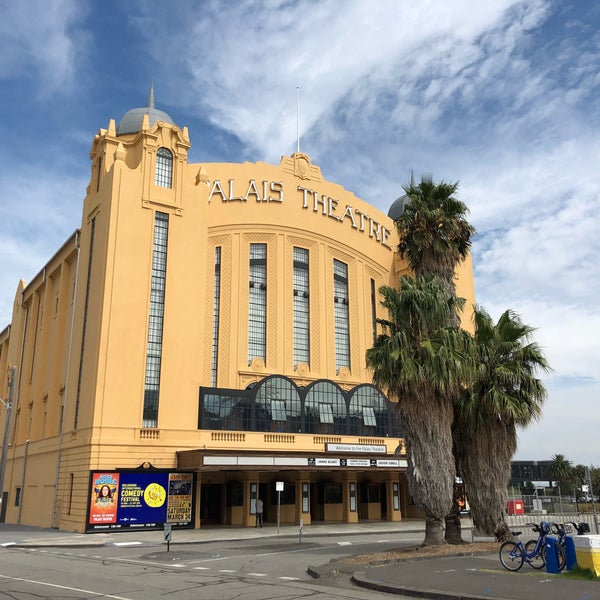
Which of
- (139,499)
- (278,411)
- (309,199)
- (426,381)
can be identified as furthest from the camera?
(309,199)

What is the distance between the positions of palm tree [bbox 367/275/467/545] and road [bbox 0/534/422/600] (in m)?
3.70

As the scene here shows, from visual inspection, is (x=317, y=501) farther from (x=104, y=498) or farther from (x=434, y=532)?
(x=434, y=532)

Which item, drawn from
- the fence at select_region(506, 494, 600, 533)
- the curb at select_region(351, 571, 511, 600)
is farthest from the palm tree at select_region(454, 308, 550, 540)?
the fence at select_region(506, 494, 600, 533)

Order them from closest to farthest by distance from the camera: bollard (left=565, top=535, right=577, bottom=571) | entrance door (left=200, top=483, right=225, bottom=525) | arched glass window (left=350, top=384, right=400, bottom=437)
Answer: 1. bollard (left=565, top=535, right=577, bottom=571)
2. entrance door (left=200, top=483, right=225, bottom=525)
3. arched glass window (left=350, top=384, right=400, bottom=437)

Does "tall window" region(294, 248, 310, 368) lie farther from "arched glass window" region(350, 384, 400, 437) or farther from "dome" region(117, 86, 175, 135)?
"dome" region(117, 86, 175, 135)

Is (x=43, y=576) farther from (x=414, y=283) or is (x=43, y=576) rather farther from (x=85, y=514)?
(x=85, y=514)

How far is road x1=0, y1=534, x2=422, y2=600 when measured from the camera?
13195mm

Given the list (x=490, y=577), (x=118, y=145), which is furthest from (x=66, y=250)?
(x=490, y=577)

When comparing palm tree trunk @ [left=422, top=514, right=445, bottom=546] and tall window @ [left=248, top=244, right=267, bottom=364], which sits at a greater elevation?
tall window @ [left=248, top=244, right=267, bottom=364]

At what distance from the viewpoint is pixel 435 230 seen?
26172 millimetres

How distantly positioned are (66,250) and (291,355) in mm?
19922

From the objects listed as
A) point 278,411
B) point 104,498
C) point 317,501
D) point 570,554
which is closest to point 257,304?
point 278,411

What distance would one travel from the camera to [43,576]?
1594cm

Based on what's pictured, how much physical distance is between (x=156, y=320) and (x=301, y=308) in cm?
1396
